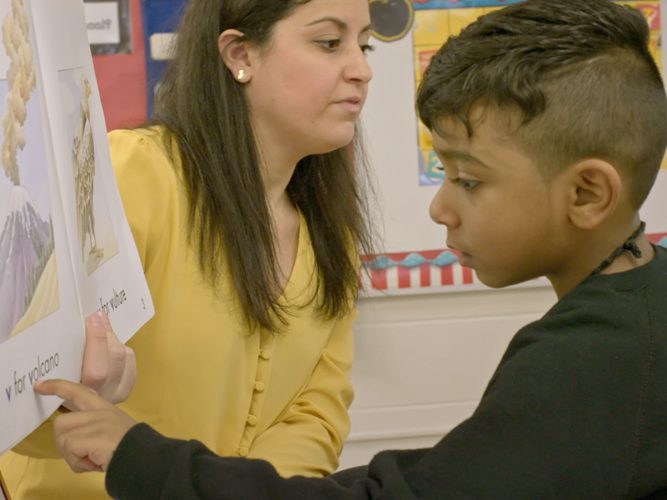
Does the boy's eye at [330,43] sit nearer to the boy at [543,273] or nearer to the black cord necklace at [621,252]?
the boy at [543,273]

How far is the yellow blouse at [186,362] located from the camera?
4.26ft

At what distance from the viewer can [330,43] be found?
1.42m

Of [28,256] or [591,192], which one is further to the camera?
[591,192]

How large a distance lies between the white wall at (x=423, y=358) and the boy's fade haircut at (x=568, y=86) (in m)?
1.65

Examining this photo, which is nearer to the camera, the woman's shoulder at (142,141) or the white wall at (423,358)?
the woman's shoulder at (142,141)

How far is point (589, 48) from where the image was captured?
3.07ft

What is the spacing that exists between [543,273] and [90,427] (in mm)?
446

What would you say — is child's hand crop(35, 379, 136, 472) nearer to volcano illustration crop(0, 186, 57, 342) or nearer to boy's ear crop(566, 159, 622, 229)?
volcano illustration crop(0, 186, 57, 342)

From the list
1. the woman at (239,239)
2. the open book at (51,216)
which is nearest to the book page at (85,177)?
the open book at (51,216)

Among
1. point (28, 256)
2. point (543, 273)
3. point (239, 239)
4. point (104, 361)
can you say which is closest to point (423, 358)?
point (239, 239)

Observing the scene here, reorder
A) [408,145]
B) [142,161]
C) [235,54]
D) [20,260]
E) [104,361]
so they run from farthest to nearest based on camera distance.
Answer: [408,145] → [235,54] → [142,161] → [104,361] → [20,260]

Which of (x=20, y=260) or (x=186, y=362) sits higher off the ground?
(x=20, y=260)

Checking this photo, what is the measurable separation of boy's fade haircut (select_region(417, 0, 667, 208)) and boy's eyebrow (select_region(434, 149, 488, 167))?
0.03 meters

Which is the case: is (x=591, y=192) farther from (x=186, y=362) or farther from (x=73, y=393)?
(x=186, y=362)
